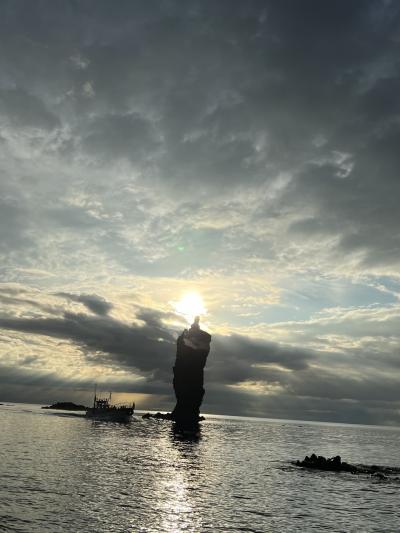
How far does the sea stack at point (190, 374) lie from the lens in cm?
18862

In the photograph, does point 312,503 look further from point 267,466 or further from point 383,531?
point 267,466

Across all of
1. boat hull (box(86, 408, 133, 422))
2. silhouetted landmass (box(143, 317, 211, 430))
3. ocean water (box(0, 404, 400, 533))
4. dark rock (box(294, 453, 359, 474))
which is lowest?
boat hull (box(86, 408, 133, 422))

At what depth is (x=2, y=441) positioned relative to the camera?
82.0 m

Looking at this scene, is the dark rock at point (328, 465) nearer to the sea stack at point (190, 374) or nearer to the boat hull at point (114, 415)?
the sea stack at point (190, 374)

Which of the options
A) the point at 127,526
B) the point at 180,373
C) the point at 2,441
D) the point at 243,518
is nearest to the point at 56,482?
the point at 127,526

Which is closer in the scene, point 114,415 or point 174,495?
point 174,495

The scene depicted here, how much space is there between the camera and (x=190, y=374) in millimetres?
188375

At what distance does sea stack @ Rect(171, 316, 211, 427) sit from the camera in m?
189

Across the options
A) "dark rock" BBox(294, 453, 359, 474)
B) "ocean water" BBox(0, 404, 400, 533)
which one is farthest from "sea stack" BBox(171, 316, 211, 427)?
"ocean water" BBox(0, 404, 400, 533)

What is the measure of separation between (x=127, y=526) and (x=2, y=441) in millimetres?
61752

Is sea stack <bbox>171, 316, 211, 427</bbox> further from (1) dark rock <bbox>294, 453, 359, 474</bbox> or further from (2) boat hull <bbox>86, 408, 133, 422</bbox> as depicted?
(1) dark rock <bbox>294, 453, 359, 474</bbox>

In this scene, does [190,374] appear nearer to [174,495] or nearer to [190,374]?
[190,374]

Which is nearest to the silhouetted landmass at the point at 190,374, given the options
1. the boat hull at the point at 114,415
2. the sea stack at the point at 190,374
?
the sea stack at the point at 190,374

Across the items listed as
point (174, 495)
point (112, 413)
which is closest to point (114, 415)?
point (112, 413)
